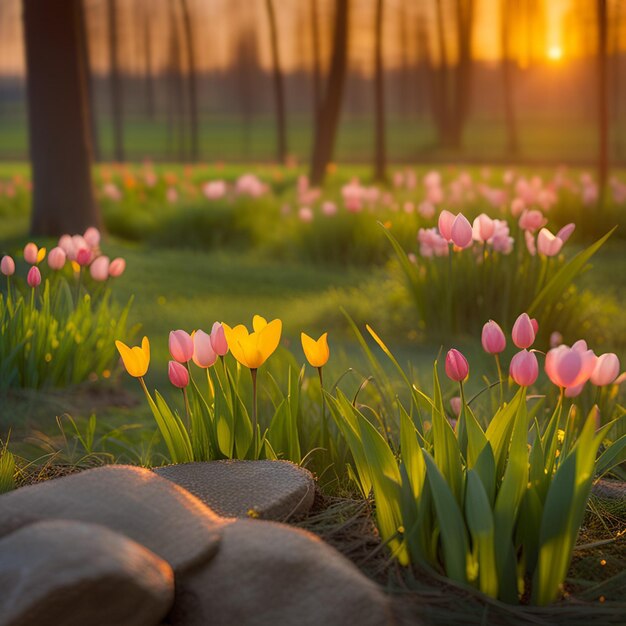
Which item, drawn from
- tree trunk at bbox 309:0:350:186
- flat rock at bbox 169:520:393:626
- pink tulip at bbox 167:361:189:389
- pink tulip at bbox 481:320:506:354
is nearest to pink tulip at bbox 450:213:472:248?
pink tulip at bbox 481:320:506:354

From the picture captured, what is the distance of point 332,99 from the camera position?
46.1 feet

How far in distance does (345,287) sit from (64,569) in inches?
283

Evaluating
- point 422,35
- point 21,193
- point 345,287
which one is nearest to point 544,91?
point 422,35

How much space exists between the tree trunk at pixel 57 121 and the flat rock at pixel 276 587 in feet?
25.9

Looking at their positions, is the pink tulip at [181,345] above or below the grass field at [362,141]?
above

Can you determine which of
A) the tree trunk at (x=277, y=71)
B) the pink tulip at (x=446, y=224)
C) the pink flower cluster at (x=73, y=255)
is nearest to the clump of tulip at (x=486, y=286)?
the pink flower cluster at (x=73, y=255)

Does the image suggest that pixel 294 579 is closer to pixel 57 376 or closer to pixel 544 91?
pixel 57 376

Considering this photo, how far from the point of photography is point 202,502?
2.63 meters

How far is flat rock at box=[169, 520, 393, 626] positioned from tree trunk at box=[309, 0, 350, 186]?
11897 mm

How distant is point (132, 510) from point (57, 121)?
794 centimetres

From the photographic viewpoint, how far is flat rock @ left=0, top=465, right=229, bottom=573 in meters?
2.32

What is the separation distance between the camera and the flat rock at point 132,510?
232 centimetres

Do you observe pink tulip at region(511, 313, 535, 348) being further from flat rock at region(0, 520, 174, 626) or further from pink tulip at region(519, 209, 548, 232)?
pink tulip at region(519, 209, 548, 232)

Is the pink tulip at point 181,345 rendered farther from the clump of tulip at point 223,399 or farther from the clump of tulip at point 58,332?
the clump of tulip at point 58,332
